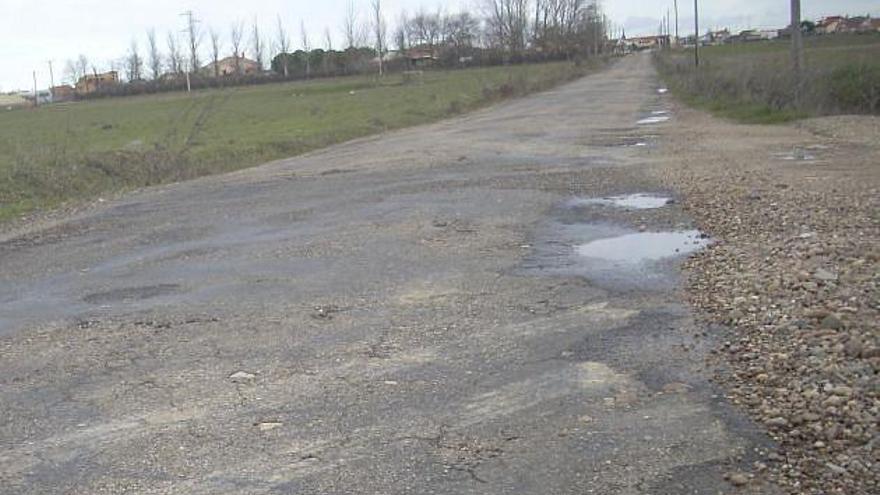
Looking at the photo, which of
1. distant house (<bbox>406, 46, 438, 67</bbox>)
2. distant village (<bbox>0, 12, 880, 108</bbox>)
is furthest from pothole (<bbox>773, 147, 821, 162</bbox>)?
distant house (<bbox>406, 46, 438, 67</bbox>)

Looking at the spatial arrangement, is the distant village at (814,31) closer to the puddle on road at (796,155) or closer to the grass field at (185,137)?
the grass field at (185,137)

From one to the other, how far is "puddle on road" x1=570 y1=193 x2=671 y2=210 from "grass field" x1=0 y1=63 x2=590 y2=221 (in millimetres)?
9870

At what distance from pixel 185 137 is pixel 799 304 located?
105 ft

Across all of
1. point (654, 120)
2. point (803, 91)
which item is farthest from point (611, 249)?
point (654, 120)

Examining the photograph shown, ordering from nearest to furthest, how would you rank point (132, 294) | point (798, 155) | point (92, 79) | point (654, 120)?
point (132, 294) → point (798, 155) → point (654, 120) → point (92, 79)

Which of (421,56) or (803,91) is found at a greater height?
(421,56)

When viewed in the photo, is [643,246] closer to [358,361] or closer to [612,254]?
[612,254]

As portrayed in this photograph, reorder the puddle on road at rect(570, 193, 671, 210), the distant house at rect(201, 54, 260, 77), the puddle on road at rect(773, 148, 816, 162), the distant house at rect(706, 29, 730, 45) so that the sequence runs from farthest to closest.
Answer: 1. the distant house at rect(706, 29, 730, 45)
2. the distant house at rect(201, 54, 260, 77)
3. the puddle on road at rect(773, 148, 816, 162)
4. the puddle on road at rect(570, 193, 671, 210)

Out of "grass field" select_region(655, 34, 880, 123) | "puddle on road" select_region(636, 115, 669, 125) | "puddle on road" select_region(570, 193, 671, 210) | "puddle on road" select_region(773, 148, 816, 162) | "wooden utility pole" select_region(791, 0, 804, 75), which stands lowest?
"puddle on road" select_region(570, 193, 671, 210)

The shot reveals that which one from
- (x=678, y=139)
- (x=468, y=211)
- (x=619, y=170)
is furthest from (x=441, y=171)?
(x=678, y=139)

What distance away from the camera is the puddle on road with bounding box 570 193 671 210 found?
42.4ft

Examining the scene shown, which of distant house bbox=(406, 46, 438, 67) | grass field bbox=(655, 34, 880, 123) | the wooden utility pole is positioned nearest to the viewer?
grass field bbox=(655, 34, 880, 123)

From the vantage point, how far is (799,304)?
6.85m

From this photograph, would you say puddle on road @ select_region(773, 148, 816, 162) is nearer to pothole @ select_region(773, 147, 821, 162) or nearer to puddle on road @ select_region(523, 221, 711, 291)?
pothole @ select_region(773, 147, 821, 162)
